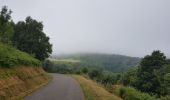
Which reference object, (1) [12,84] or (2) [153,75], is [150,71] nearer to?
(2) [153,75]

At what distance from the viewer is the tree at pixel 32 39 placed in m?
85.4

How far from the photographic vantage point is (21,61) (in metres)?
36.0

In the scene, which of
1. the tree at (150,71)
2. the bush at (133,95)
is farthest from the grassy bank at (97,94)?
the tree at (150,71)

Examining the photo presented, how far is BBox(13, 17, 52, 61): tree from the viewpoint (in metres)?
85.4

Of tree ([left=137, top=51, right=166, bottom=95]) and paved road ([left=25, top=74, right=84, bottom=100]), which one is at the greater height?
tree ([left=137, top=51, right=166, bottom=95])

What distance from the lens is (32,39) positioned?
3356 inches

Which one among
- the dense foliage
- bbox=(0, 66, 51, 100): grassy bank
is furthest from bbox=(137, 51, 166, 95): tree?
bbox=(0, 66, 51, 100): grassy bank

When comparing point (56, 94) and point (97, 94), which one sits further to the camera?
point (97, 94)

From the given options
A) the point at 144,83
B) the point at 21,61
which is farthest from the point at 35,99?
the point at 144,83

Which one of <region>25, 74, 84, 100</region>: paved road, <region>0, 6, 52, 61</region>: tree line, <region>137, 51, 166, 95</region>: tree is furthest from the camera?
<region>0, 6, 52, 61</region>: tree line

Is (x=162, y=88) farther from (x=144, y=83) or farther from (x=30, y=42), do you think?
(x=30, y=42)

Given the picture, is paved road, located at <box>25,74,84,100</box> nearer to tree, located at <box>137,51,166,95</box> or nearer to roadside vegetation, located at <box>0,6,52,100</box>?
roadside vegetation, located at <box>0,6,52,100</box>

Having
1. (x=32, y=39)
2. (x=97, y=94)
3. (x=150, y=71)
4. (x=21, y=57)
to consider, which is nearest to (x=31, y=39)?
(x=32, y=39)

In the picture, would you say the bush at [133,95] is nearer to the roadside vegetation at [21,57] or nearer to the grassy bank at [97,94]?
the grassy bank at [97,94]
